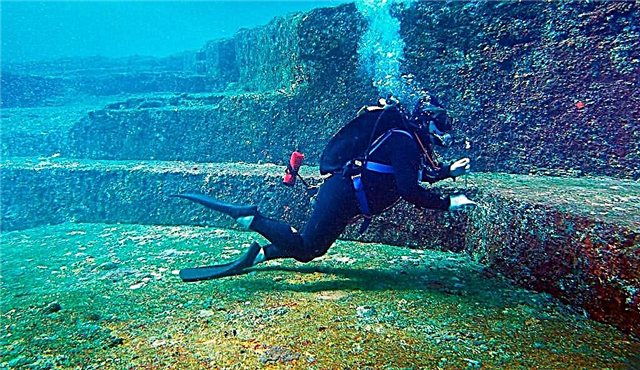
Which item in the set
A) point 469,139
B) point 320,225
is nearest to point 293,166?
point 320,225

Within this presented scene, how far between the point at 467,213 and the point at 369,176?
1.28 metres

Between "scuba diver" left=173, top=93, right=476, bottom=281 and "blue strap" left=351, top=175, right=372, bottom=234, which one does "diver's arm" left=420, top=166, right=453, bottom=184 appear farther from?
"blue strap" left=351, top=175, right=372, bottom=234

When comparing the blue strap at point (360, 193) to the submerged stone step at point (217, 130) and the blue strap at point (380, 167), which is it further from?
the submerged stone step at point (217, 130)

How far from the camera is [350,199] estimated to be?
317 cm

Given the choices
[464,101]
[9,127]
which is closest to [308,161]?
[464,101]

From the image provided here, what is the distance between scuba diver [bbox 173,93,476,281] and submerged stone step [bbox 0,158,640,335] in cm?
50

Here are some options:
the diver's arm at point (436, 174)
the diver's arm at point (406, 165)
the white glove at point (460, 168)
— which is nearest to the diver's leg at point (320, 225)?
the diver's arm at point (406, 165)

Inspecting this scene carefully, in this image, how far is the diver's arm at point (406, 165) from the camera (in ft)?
9.26

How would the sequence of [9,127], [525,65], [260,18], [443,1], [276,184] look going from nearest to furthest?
[525,65]
[443,1]
[276,184]
[9,127]
[260,18]

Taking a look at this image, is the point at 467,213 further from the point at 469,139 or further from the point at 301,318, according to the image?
the point at 301,318

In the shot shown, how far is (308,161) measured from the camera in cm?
523

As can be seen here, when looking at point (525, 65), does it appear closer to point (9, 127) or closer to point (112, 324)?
point (112, 324)

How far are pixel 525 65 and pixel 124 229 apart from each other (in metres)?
5.47

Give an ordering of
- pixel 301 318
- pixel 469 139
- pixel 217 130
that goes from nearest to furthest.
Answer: pixel 301 318
pixel 469 139
pixel 217 130
